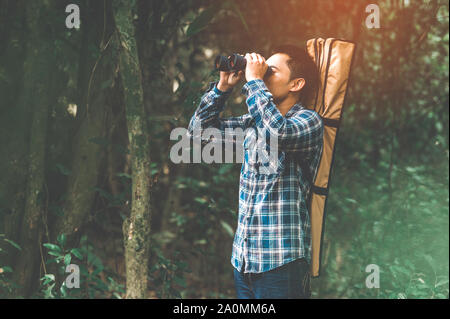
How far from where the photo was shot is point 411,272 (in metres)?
3.11

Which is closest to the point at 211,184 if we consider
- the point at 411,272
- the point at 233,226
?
the point at 233,226

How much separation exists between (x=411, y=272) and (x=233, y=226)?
1.21 metres

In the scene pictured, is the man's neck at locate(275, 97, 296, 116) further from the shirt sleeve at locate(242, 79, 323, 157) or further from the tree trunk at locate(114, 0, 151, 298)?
the tree trunk at locate(114, 0, 151, 298)

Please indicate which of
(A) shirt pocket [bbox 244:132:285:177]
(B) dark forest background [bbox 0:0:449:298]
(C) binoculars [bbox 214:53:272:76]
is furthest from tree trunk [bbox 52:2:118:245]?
(A) shirt pocket [bbox 244:132:285:177]

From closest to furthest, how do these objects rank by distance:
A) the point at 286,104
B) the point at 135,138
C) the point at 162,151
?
the point at 286,104, the point at 135,138, the point at 162,151

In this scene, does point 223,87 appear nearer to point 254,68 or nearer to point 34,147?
point 254,68

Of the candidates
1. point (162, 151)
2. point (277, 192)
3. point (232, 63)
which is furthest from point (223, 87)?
point (162, 151)

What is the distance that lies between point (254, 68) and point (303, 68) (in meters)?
0.22

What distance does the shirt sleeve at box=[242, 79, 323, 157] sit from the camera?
1.68 m

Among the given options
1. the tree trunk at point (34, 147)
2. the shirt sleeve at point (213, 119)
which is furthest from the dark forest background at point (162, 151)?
the shirt sleeve at point (213, 119)

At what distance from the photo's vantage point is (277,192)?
1.77 meters

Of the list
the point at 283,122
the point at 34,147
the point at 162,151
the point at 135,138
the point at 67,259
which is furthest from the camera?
the point at 162,151

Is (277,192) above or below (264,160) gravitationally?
below

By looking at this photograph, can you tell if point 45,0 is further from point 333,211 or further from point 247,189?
point 333,211
